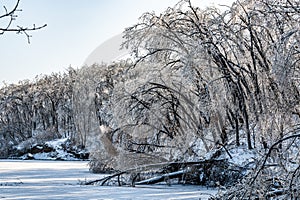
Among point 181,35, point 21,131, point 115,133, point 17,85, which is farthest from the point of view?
point 17,85

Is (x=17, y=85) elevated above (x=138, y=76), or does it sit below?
above

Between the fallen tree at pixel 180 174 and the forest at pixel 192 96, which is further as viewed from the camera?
the fallen tree at pixel 180 174

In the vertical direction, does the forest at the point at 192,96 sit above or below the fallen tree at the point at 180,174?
above

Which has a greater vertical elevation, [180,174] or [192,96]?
[192,96]

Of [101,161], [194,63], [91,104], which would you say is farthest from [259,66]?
[91,104]

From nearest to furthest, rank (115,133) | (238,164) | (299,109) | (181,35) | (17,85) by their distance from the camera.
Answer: (299,109), (238,164), (181,35), (115,133), (17,85)

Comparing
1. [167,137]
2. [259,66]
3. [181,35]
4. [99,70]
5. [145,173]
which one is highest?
[99,70]

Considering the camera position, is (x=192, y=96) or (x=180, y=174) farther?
(x=192, y=96)

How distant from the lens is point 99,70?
1395 inches

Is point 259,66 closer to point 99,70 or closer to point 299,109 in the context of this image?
point 299,109

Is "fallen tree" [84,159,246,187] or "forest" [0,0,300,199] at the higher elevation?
"forest" [0,0,300,199]

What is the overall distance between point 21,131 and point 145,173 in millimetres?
32822

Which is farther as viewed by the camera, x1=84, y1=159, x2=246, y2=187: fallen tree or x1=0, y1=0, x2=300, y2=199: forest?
x1=84, y1=159, x2=246, y2=187: fallen tree

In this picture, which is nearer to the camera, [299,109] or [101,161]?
[299,109]
